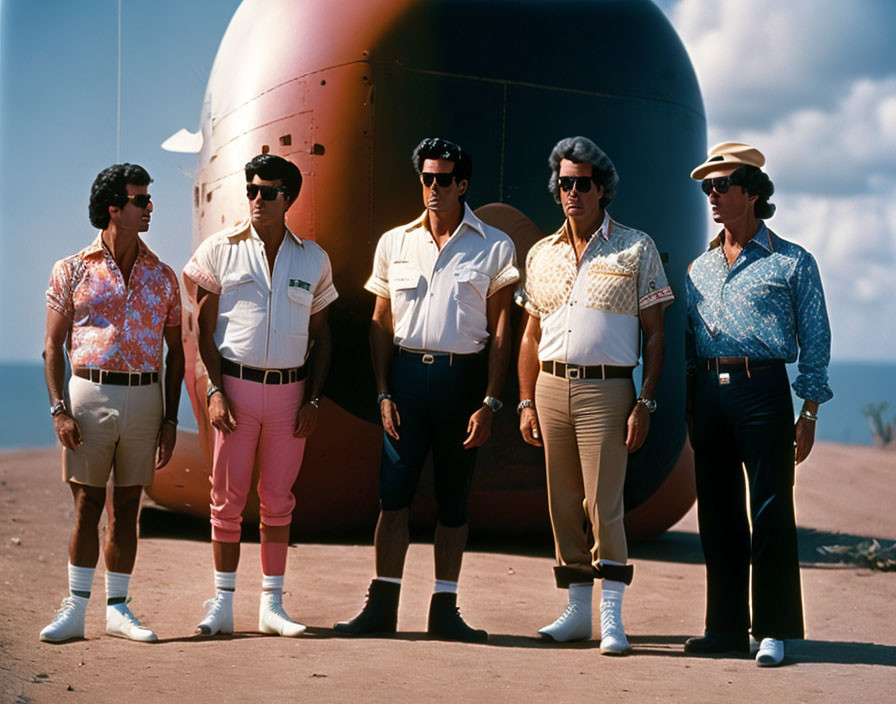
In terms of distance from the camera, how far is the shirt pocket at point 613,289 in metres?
4.31

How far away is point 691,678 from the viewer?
12.8ft

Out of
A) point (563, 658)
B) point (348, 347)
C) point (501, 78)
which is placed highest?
point (501, 78)

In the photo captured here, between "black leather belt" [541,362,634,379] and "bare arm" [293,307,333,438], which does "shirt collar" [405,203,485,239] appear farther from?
"black leather belt" [541,362,634,379]

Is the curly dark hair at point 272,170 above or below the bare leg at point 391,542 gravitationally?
above

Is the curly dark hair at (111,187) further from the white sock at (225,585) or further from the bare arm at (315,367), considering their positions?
the white sock at (225,585)

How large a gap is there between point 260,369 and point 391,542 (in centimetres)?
86

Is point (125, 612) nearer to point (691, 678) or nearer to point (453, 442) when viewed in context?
point (453, 442)

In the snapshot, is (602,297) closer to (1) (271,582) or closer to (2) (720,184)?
(2) (720,184)

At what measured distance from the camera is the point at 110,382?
4285 mm

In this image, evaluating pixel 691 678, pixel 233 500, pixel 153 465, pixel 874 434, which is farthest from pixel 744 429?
pixel 874 434

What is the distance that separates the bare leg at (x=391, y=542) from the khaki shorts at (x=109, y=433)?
3.13 ft

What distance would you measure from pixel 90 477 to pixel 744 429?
249 cm

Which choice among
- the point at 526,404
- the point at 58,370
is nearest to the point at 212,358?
the point at 58,370

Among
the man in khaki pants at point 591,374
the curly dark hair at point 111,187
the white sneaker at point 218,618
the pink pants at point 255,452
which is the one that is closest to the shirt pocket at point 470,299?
the man in khaki pants at point 591,374
